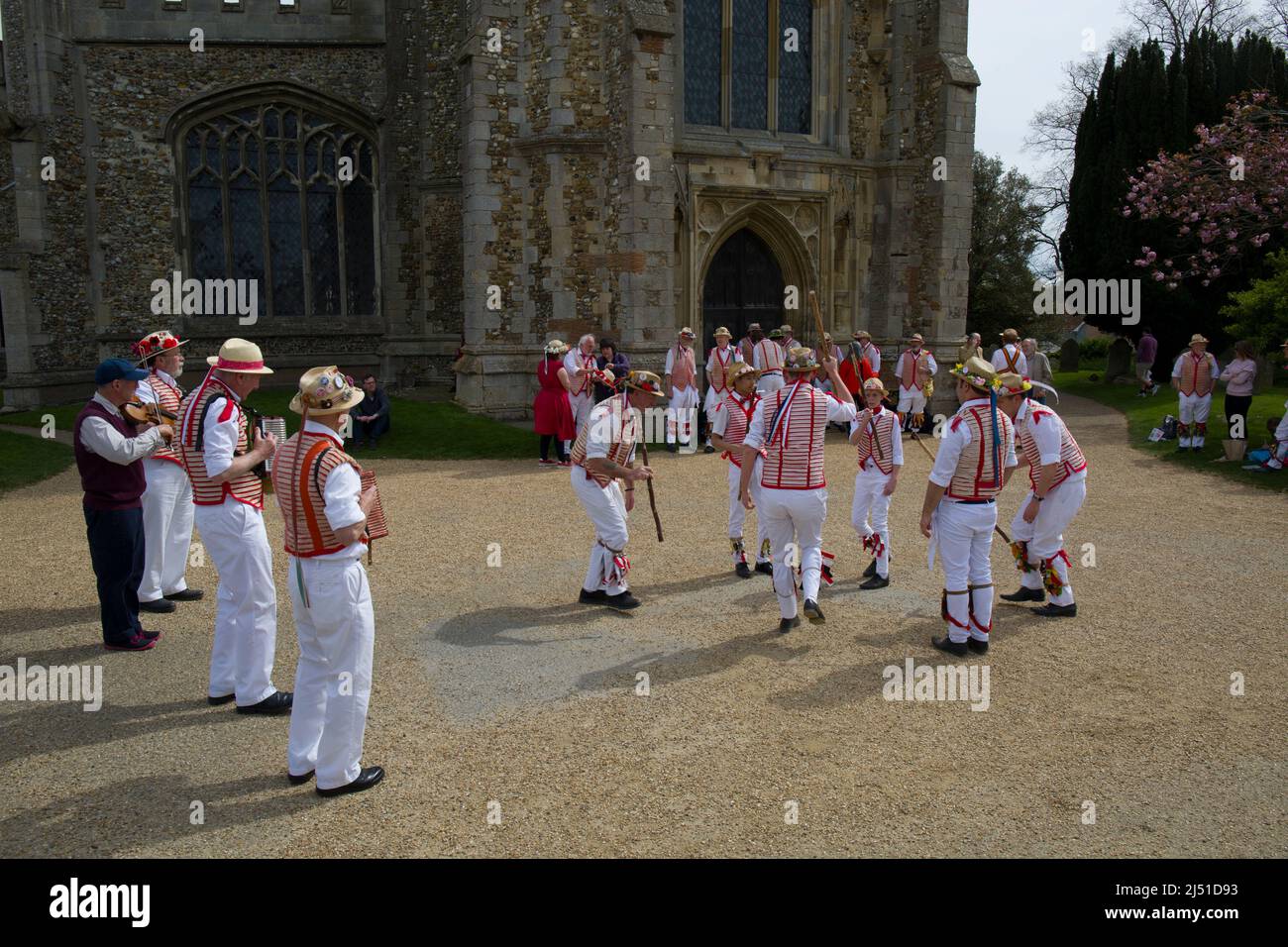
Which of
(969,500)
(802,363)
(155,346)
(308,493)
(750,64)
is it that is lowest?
(969,500)

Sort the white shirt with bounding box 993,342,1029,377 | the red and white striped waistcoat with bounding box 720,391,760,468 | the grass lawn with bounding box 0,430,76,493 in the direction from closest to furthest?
the red and white striped waistcoat with bounding box 720,391,760,468 < the grass lawn with bounding box 0,430,76,493 < the white shirt with bounding box 993,342,1029,377

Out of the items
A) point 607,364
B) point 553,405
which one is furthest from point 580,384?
point 607,364

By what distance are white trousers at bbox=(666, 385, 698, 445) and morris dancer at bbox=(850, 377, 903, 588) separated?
761 cm

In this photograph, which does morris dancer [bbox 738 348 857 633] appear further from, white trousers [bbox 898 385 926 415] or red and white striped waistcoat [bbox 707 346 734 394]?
white trousers [bbox 898 385 926 415]

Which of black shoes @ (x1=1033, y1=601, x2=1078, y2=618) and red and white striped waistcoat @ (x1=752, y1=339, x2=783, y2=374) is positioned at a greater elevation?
red and white striped waistcoat @ (x1=752, y1=339, x2=783, y2=374)

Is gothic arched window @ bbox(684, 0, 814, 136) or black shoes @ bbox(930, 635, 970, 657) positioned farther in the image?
gothic arched window @ bbox(684, 0, 814, 136)

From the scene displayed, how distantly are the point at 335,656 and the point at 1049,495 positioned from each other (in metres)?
5.64

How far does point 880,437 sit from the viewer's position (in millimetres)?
8641

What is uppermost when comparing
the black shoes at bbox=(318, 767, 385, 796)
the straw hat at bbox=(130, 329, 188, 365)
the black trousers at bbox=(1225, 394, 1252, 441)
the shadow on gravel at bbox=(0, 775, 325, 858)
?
the straw hat at bbox=(130, 329, 188, 365)

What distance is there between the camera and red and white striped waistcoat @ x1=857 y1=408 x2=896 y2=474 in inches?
340

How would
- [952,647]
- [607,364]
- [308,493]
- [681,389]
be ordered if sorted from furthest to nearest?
1. [681,389]
2. [607,364]
3. [952,647]
4. [308,493]

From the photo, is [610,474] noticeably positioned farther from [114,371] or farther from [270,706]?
[114,371]

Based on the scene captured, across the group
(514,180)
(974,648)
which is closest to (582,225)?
(514,180)

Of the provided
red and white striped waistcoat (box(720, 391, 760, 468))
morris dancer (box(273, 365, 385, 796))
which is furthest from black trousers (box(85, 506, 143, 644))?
red and white striped waistcoat (box(720, 391, 760, 468))
